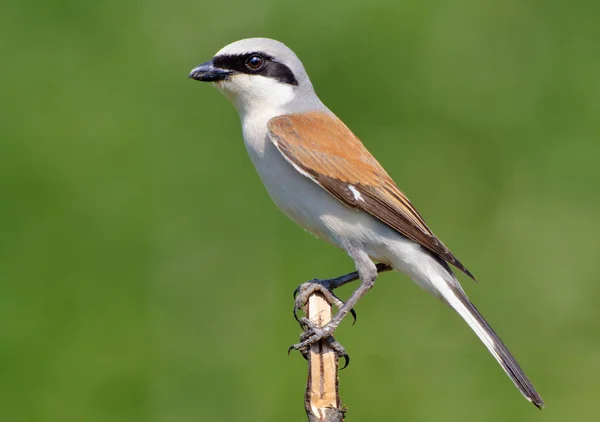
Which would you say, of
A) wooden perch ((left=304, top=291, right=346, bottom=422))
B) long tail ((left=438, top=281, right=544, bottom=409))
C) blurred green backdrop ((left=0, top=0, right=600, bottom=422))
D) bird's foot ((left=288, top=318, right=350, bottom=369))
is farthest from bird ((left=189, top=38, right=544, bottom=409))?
blurred green backdrop ((left=0, top=0, right=600, bottom=422))

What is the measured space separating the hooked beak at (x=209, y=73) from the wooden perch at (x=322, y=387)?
4.02ft

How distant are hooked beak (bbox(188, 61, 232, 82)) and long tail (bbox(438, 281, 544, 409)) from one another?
1.24 metres

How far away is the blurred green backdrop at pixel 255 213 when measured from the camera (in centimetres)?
597

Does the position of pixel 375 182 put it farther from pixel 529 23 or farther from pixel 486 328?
pixel 529 23

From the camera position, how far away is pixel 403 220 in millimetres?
4613

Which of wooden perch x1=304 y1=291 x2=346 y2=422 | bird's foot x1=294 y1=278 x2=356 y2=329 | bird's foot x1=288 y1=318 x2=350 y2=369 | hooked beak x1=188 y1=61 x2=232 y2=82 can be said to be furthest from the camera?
hooked beak x1=188 y1=61 x2=232 y2=82

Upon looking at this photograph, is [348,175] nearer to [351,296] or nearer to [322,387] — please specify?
[351,296]

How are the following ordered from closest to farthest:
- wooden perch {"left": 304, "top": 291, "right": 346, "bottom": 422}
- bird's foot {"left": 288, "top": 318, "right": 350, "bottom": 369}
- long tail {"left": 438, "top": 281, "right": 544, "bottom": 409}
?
1. wooden perch {"left": 304, "top": 291, "right": 346, "bottom": 422}
2. bird's foot {"left": 288, "top": 318, "right": 350, "bottom": 369}
3. long tail {"left": 438, "top": 281, "right": 544, "bottom": 409}

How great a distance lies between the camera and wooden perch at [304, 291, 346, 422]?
385cm

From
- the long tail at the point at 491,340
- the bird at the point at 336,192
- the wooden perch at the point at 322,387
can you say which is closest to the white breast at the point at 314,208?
the bird at the point at 336,192

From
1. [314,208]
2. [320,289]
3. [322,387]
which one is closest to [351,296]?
[320,289]

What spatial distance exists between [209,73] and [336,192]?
73cm

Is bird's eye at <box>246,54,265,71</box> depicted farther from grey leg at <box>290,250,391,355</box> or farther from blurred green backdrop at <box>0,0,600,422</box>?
blurred green backdrop at <box>0,0,600,422</box>

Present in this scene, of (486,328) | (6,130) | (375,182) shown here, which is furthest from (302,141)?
(6,130)
